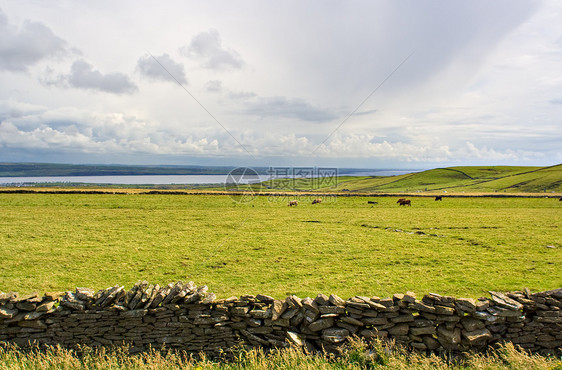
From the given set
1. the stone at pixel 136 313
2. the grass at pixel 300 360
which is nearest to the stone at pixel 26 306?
the grass at pixel 300 360

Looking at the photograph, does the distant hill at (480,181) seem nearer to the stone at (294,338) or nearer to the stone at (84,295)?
the stone at (294,338)

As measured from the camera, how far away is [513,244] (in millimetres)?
19500

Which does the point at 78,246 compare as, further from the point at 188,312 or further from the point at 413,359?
the point at 413,359

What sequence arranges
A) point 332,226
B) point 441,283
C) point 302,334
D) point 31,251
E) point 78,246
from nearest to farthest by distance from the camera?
1. point 302,334
2. point 441,283
3. point 31,251
4. point 78,246
5. point 332,226

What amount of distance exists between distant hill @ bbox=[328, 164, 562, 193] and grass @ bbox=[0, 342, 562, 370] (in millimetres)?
121531

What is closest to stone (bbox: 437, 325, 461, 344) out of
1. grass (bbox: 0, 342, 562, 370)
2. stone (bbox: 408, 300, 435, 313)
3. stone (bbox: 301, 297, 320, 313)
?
grass (bbox: 0, 342, 562, 370)

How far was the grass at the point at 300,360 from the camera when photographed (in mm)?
6828

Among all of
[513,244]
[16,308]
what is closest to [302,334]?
[16,308]

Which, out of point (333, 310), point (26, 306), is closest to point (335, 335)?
point (333, 310)

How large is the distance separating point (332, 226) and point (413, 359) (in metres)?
20.1

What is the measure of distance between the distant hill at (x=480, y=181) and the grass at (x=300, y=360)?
122 metres

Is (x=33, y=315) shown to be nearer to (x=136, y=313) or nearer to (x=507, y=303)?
(x=136, y=313)

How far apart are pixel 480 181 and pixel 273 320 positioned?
555 feet

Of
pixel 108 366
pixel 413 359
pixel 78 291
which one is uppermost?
pixel 78 291
